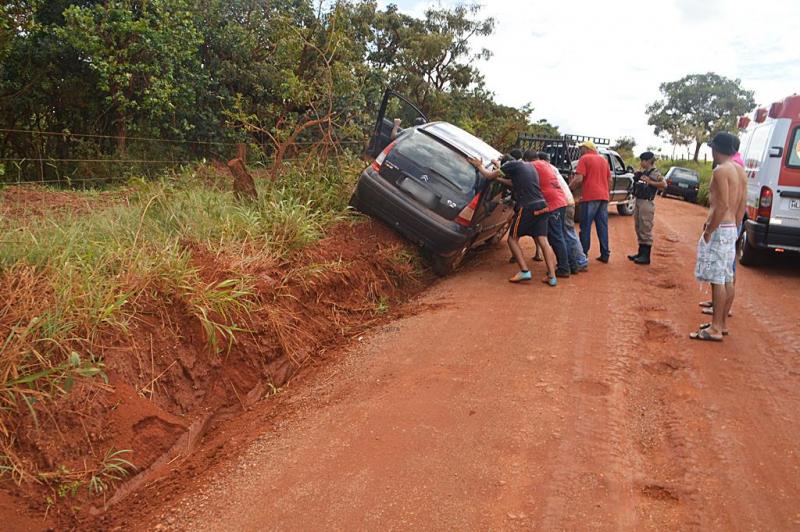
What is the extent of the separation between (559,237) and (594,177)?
135 cm

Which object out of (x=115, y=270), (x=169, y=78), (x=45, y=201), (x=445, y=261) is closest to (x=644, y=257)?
(x=445, y=261)

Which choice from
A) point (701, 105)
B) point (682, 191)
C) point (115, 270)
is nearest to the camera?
point (115, 270)

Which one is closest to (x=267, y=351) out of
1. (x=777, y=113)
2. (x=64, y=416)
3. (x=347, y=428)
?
(x=347, y=428)

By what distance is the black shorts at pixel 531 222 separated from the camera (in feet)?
26.4

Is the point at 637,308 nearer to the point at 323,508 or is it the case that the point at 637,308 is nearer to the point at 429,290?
the point at 429,290

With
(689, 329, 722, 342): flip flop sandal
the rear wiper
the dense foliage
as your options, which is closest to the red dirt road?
(689, 329, 722, 342): flip flop sandal

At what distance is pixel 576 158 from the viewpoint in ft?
45.2

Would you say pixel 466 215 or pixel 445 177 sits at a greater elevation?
pixel 445 177

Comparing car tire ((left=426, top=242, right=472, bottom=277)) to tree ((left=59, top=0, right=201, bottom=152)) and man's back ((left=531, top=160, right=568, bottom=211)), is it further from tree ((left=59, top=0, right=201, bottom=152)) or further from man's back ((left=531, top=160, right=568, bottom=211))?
tree ((left=59, top=0, right=201, bottom=152))

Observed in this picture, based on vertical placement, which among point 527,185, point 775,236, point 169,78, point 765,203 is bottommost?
point 775,236

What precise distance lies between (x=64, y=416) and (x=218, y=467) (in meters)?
0.96

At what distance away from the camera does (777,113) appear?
354 inches

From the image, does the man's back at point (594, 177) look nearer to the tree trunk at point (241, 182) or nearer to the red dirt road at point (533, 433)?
the red dirt road at point (533, 433)

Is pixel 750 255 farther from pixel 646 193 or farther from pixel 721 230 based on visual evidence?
pixel 721 230
